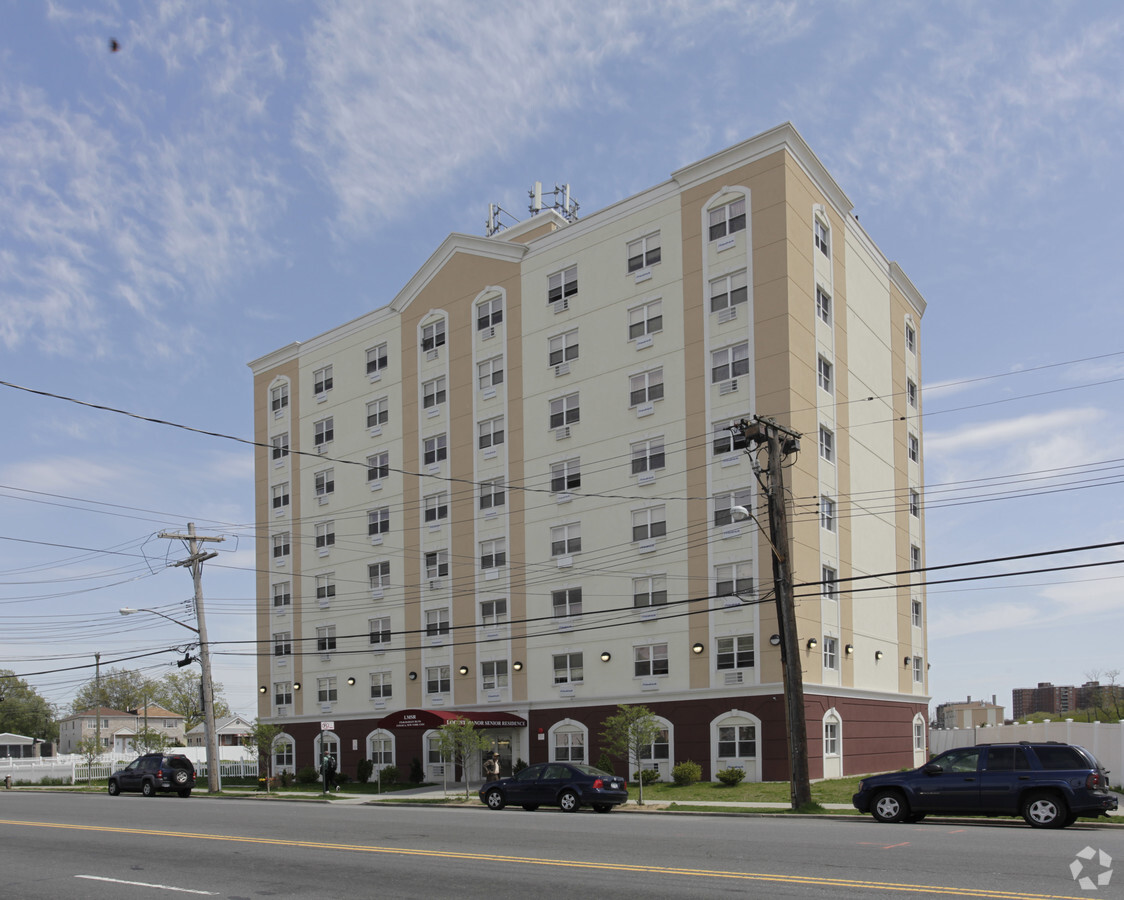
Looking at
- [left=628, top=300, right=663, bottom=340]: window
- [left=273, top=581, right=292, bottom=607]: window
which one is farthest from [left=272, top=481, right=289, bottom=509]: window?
[left=628, top=300, right=663, bottom=340]: window

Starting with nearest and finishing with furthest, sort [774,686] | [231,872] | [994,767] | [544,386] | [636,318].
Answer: [231,872]
[994,767]
[774,686]
[636,318]
[544,386]

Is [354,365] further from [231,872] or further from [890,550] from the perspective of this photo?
[231,872]

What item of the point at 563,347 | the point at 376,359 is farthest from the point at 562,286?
the point at 376,359

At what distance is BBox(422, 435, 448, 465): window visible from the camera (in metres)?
52.8

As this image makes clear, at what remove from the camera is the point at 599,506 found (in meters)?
45.9

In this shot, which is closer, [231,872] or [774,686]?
[231,872]

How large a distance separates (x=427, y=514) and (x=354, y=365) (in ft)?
33.6

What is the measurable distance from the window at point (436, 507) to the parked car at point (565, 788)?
2211cm

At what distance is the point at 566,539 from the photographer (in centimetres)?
4697

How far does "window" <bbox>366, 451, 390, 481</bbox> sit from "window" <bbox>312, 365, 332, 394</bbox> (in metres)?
5.92

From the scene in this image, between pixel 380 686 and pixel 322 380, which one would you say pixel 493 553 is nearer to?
pixel 380 686

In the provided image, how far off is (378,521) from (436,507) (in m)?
4.33

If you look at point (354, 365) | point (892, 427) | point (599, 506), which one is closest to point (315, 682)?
point (354, 365)

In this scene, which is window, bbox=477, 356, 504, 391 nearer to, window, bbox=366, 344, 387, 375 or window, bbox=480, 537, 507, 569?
window, bbox=480, 537, 507, 569
